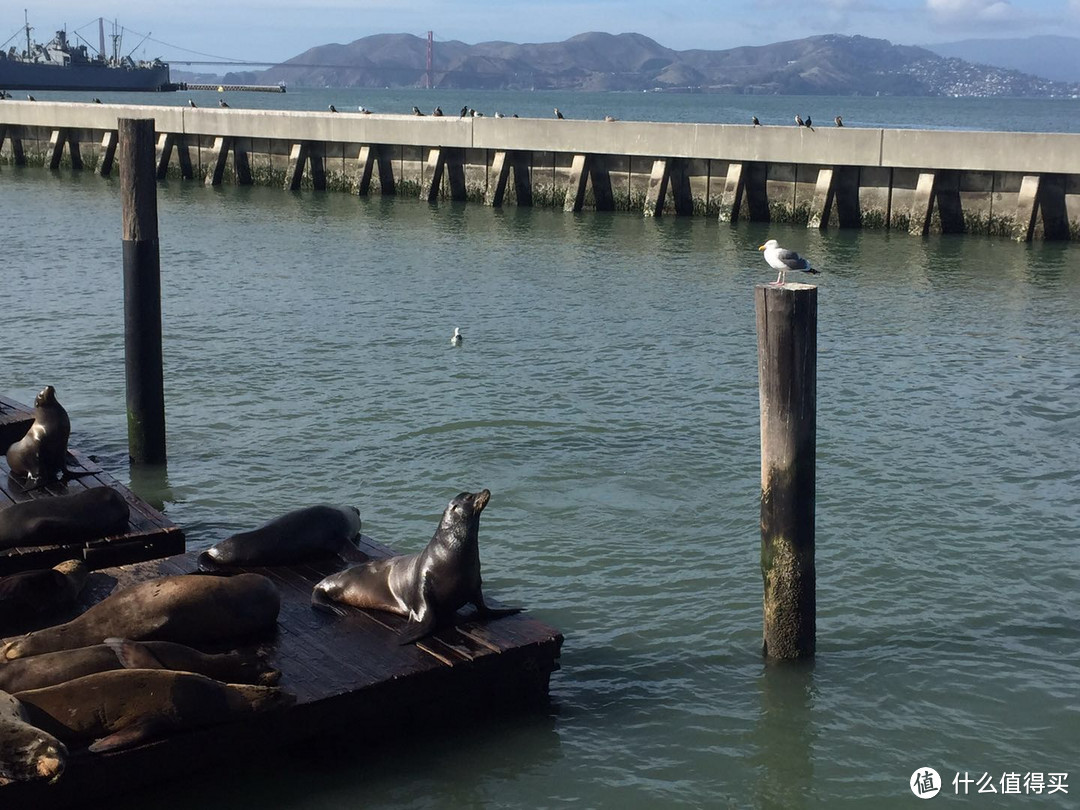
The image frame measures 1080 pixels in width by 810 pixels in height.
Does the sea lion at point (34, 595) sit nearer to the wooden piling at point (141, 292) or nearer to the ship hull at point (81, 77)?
the wooden piling at point (141, 292)

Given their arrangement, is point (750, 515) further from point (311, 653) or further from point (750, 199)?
point (750, 199)

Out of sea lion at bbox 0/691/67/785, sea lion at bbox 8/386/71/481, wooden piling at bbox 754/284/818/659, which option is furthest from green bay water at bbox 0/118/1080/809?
sea lion at bbox 8/386/71/481

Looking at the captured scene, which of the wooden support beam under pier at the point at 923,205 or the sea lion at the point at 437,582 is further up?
the wooden support beam under pier at the point at 923,205

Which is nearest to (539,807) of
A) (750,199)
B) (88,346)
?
(88,346)

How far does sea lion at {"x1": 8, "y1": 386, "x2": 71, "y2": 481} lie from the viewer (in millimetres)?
9117

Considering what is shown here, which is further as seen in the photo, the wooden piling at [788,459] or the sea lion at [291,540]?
the sea lion at [291,540]

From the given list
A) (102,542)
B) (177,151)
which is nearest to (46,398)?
(102,542)

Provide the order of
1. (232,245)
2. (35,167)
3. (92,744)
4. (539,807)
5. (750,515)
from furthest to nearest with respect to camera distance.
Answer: (35,167), (232,245), (750,515), (539,807), (92,744)

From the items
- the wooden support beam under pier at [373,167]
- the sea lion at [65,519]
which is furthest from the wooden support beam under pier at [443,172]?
the sea lion at [65,519]

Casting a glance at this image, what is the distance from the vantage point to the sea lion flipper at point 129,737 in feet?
18.2

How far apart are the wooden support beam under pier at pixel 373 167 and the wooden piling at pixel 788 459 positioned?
26.4m

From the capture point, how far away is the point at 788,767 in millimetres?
6594

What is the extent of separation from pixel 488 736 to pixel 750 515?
411 cm

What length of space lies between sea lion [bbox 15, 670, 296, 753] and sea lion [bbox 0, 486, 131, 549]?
96.7 inches
